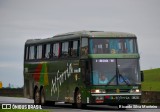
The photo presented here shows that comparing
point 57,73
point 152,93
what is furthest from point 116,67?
point 152,93

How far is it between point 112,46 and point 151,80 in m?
50.7

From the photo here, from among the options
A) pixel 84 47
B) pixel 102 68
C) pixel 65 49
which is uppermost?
pixel 65 49

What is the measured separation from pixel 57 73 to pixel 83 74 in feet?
14.6

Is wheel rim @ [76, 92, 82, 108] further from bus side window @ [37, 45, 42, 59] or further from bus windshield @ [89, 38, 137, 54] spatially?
bus side window @ [37, 45, 42, 59]

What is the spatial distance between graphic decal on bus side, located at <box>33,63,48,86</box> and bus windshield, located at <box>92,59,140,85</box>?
728cm

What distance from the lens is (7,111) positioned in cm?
3353

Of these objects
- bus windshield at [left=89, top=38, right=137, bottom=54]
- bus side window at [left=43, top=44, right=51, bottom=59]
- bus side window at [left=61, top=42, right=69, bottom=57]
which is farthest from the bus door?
bus side window at [left=43, top=44, right=51, bottom=59]

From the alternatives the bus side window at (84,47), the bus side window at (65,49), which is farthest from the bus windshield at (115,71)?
the bus side window at (65,49)

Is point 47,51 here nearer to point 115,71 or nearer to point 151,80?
point 115,71

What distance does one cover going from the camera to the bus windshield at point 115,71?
39375 mm

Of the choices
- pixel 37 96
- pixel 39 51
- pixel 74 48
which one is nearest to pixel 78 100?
pixel 74 48

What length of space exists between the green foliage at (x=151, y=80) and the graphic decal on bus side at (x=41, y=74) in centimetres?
3011

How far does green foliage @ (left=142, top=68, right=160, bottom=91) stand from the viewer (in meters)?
79.1

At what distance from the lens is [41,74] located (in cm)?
4719
